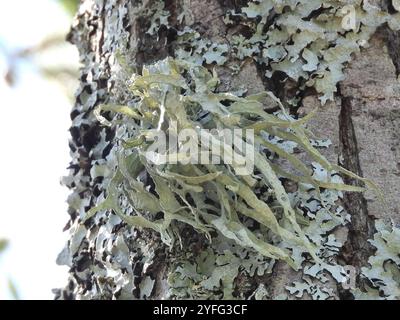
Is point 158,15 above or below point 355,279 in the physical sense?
above

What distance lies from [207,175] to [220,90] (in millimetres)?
237

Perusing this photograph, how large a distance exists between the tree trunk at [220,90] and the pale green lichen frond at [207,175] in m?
0.04

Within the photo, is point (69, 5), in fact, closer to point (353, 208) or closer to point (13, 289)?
point (13, 289)

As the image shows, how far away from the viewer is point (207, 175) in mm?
1000

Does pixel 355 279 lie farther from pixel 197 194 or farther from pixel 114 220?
pixel 114 220

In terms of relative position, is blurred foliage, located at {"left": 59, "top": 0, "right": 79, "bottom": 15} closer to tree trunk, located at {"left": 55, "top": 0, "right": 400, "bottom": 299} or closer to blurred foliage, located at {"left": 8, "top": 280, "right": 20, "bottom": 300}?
blurred foliage, located at {"left": 8, "top": 280, "right": 20, "bottom": 300}

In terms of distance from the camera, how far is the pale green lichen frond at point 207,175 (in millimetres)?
1020

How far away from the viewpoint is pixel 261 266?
1054mm

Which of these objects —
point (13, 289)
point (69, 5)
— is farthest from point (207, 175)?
point (69, 5)

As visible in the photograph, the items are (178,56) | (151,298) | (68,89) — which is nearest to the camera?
(151,298)

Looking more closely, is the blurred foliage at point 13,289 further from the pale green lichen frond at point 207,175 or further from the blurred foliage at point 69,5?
the pale green lichen frond at point 207,175
